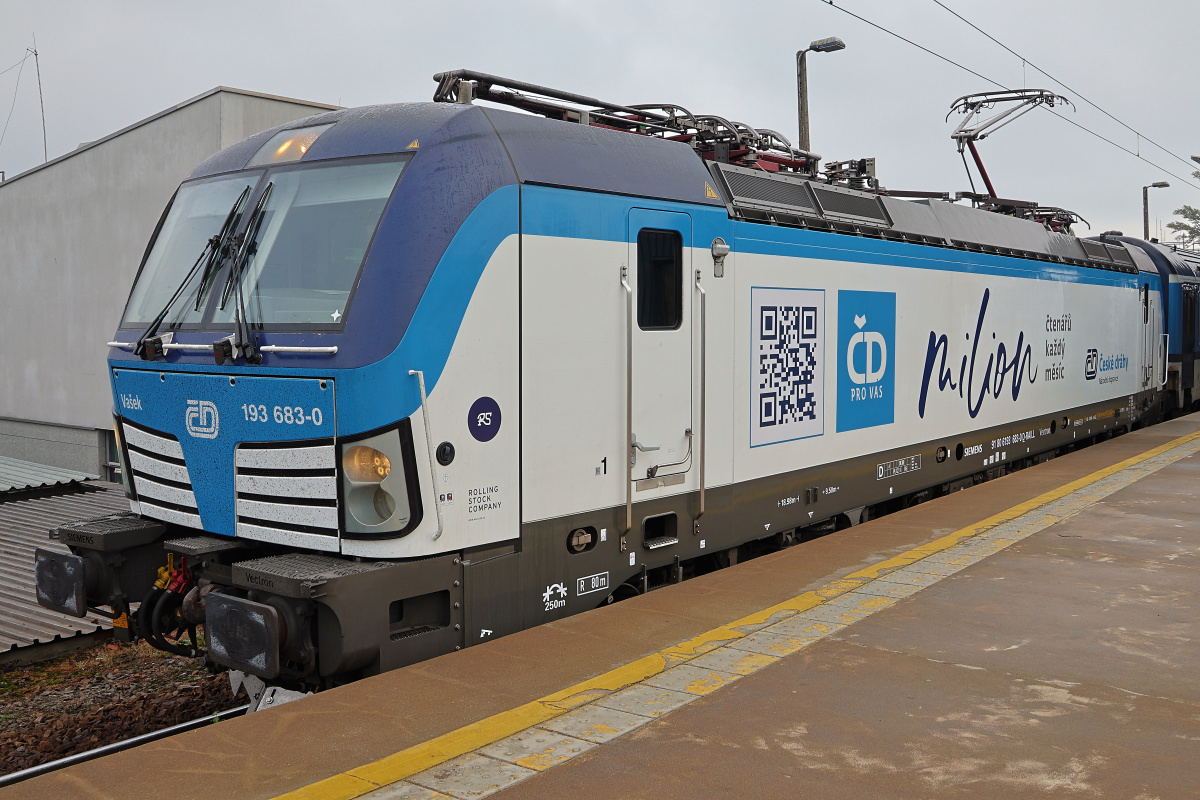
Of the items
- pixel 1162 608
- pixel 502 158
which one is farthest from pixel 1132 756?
pixel 502 158

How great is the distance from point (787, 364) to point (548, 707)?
3.83 metres

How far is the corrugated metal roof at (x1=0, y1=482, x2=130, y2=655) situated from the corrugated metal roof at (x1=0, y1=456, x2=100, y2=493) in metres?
0.31

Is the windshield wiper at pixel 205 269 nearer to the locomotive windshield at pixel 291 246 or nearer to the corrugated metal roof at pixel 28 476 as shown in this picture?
the locomotive windshield at pixel 291 246

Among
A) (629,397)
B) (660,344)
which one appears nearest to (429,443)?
(629,397)

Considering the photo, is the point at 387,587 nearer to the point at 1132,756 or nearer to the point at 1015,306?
the point at 1132,756

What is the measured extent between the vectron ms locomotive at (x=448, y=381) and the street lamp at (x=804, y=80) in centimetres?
794

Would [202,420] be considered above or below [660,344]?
below

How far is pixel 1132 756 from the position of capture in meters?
3.84

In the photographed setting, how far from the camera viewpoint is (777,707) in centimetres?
431

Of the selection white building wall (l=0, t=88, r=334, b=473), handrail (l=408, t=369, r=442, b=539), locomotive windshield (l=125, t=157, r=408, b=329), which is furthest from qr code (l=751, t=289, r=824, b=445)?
white building wall (l=0, t=88, r=334, b=473)

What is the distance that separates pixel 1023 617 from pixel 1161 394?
15.9m

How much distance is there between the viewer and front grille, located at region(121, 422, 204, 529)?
209 inches

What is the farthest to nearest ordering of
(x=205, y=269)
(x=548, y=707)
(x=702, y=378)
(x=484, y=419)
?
(x=702, y=378), (x=205, y=269), (x=484, y=419), (x=548, y=707)

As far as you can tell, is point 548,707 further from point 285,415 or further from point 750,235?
point 750,235
